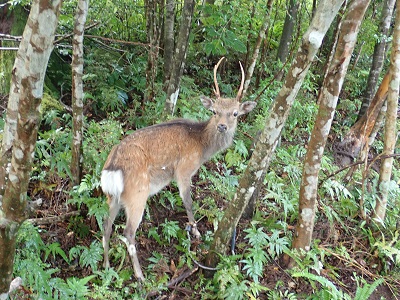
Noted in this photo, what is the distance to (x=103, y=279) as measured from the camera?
411cm

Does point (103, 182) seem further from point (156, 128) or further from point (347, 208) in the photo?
point (347, 208)

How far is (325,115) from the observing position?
4.01 metres

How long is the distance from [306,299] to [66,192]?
3145 millimetres

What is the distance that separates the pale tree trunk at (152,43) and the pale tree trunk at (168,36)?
0.61ft

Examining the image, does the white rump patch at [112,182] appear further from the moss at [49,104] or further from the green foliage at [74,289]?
the moss at [49,104]

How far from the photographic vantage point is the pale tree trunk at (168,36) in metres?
6.42

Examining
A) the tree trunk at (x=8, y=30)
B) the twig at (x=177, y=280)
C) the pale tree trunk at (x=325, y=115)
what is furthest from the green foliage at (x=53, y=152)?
the pale tree trunk at (x=325, y=115)

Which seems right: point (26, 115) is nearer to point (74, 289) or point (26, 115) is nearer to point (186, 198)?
point (74, 289)

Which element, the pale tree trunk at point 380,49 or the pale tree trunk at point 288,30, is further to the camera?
the pale tree trunk at point 288,30

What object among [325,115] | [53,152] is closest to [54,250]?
[53,152]

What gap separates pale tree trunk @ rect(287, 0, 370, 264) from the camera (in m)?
3.78

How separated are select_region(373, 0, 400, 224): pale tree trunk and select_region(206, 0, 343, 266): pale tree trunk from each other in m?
2.25

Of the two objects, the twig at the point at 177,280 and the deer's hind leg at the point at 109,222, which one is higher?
the deer's hind leg at the point at 109,222

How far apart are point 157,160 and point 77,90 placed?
129cm
